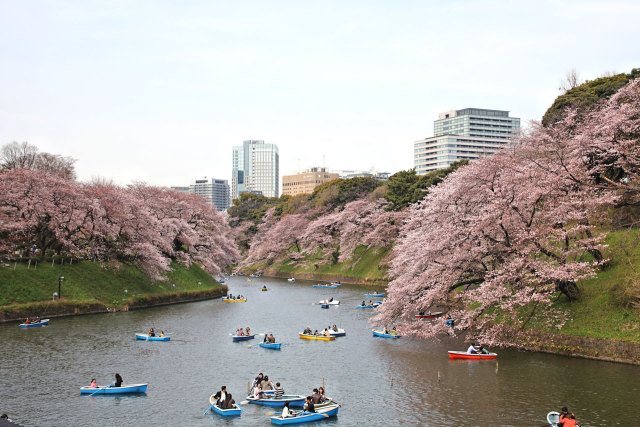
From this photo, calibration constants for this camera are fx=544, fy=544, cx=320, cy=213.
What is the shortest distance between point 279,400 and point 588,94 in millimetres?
51901

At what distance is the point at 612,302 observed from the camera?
3725cm

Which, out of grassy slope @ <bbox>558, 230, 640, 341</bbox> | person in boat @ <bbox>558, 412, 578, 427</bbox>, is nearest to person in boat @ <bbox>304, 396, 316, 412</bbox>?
person in boat @ <bbox>558, 412, 578, 427</bbox>

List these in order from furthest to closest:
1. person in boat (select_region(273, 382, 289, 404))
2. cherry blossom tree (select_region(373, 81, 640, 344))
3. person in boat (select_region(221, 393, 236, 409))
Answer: cherry blossom tree (select_region(373, 81, 640, 344)) < person in boat (select_region(273, 382, 289, 404)) < person in boat (select_region(221, 393, 236, 409))

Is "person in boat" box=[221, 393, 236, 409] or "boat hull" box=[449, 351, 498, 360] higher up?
"boat hull" box=[449, 351, 498, 360]

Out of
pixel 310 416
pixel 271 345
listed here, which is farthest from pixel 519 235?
pixel 271 345

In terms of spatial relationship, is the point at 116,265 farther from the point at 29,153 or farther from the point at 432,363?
the point at 29,153

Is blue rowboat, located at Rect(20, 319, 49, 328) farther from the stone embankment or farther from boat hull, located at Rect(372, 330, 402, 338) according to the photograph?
boat hull, located at Rect(372, 330, 402, 338)

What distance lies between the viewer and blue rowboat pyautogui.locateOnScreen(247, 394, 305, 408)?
95.9 feet

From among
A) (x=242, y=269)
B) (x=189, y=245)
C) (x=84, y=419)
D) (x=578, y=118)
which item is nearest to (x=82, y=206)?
(x=189, y=245)

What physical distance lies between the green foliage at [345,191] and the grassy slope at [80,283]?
49.8 metres

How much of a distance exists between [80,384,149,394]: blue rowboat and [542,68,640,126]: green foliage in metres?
47.9

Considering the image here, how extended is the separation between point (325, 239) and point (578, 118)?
64.6 meters

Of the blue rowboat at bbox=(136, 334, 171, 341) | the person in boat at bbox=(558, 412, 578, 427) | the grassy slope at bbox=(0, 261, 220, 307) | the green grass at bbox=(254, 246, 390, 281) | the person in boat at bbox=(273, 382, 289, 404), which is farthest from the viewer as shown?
the green grass at bbox=(254, 246, 390, 281)

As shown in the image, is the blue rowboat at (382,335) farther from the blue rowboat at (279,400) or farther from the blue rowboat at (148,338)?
the blue rowboat at (279,400)
